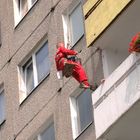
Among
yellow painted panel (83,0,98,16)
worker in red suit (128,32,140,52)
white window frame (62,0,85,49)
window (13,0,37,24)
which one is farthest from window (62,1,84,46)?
worker in red suit (128,32,140,52)

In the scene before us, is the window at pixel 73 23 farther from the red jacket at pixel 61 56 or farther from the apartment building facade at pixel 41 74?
the red jacket at pixel 61 56

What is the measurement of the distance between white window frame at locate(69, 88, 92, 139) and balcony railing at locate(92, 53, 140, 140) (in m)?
2.01

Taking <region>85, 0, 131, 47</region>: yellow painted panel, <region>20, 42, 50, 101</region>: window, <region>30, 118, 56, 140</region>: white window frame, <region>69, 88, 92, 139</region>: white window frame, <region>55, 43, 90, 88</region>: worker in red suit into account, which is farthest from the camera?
<region>20, 42, 50, 101</region>: window

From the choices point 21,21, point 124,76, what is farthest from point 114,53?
point 21,21

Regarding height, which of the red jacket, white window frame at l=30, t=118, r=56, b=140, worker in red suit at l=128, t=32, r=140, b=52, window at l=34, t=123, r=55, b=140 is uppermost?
the red jacket

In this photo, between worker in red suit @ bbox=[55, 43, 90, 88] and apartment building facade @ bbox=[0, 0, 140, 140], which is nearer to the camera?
apartment building facade @ bbox=[0, 0, 140, 140]

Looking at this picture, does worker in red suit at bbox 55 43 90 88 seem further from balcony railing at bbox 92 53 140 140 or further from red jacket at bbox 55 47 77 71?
balcony railing at bbox 92 53 140 140

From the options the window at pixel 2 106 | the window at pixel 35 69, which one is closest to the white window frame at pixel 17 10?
the window at pixel 35 69

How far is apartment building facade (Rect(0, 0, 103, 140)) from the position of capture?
71.9 ft

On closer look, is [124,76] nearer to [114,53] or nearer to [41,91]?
[114,53]

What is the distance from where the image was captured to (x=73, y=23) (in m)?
23.5

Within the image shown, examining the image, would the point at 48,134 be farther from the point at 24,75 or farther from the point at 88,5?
the point at 88,5

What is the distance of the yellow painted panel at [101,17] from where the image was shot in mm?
19531

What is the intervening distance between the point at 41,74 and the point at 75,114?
278cm
